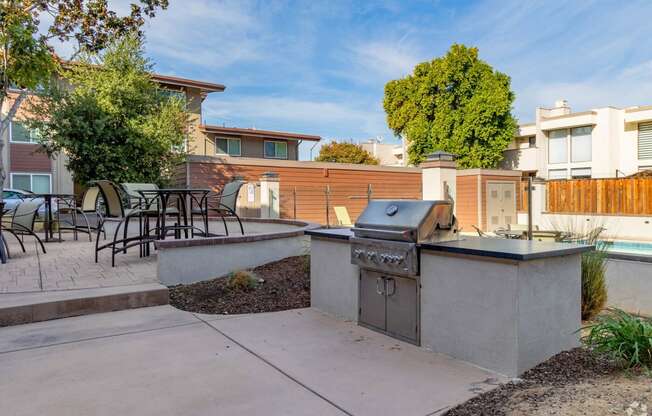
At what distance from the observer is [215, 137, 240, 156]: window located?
2230 centimetres

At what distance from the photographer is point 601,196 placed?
15484mm

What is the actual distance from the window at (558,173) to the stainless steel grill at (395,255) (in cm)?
2592

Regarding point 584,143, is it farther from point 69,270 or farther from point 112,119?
point 69,270

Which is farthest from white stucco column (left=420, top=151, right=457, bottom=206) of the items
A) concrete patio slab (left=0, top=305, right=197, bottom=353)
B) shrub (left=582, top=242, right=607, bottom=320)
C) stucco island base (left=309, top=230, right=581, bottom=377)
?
concrete patio slab (left=0, top=305, right=197, bottom=353)

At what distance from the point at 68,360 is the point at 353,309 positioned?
2.04 metres

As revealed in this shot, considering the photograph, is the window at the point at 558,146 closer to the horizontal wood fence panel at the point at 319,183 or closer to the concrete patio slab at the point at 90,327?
the horizontal wood fence panel at the point at 319,183

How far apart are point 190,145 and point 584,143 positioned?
21880mm

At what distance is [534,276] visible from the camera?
2.40m

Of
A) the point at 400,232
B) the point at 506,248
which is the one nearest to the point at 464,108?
the point at 400,232

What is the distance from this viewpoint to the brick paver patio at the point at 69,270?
4.08 meters

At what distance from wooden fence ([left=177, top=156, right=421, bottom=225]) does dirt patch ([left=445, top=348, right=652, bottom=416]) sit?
39.2 feet

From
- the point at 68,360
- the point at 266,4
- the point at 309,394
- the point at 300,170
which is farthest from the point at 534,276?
the point at 300,170

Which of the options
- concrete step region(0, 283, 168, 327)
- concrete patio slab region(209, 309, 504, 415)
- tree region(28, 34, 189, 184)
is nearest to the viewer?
concrete patio slab region(209, 309, 504, 415)

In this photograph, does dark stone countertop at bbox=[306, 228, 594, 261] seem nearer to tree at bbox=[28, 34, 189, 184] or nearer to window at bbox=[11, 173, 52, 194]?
tree at bbox=[28, 34, 189, 184]
